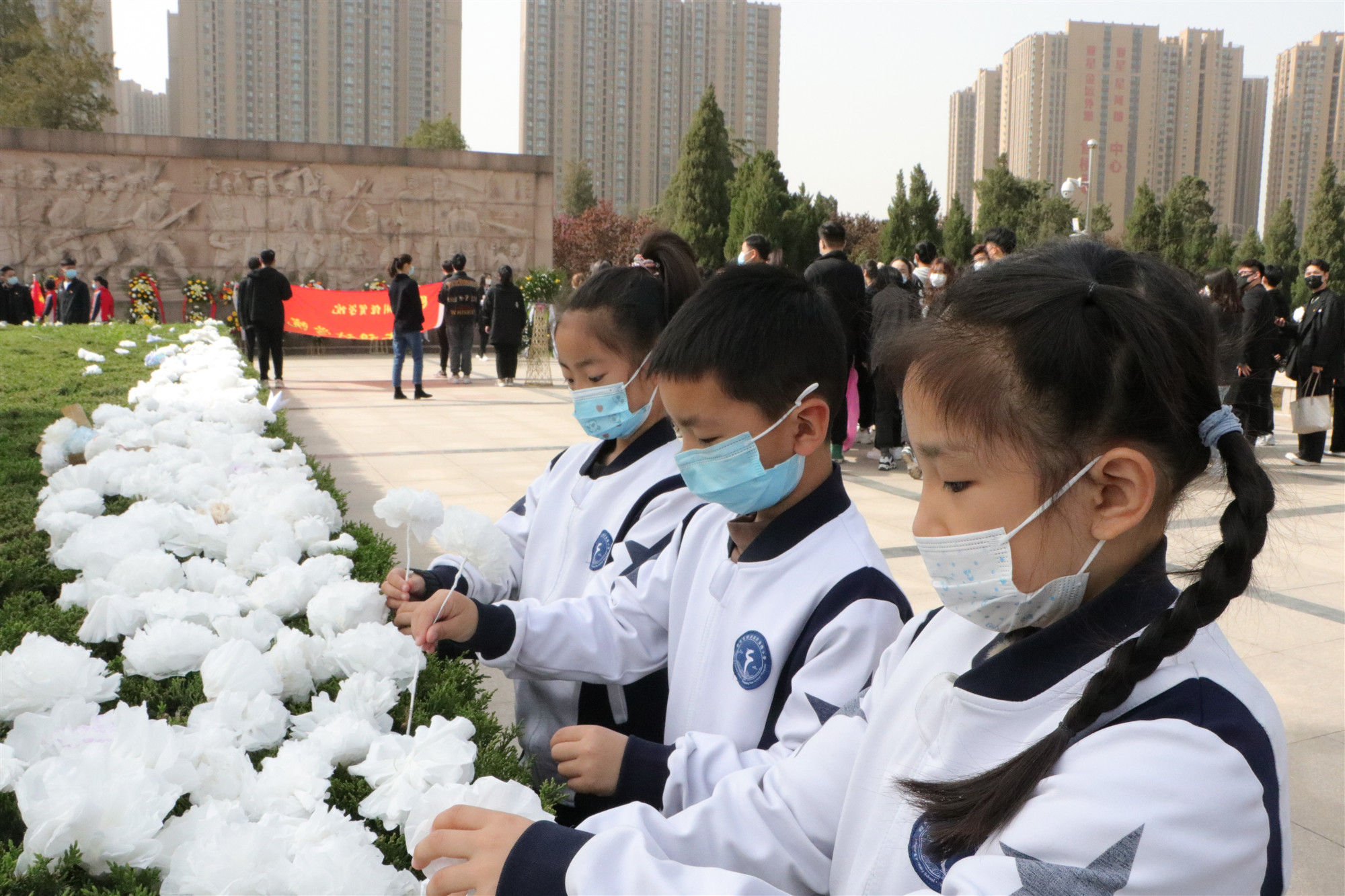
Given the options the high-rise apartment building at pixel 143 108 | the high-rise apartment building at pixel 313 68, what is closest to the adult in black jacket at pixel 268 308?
the high-rise apartment building at pixel 313 68

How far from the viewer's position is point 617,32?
78000 mm

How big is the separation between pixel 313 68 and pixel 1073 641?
8338cm

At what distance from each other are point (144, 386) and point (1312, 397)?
7846 mm

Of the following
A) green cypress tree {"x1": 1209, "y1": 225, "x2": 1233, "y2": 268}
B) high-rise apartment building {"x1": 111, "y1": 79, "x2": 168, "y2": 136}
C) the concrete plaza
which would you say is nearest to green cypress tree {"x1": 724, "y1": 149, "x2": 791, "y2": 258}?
green cypress tree {"x1": 1209, "y1": 225, "x2": 1233, "y2": 268}

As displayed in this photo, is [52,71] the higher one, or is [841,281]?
[52,71]

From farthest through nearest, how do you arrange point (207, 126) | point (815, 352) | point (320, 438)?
point (207, 126) < point (320, 438) < point (815, 352)

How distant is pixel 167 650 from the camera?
1.59 meters

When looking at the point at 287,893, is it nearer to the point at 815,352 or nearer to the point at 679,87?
the point at 815,352

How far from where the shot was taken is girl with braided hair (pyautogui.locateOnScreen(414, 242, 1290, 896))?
80cm

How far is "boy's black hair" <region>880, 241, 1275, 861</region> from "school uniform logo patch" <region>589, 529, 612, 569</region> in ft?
3.59

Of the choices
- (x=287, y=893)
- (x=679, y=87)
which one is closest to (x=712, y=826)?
(x=287, y=893)

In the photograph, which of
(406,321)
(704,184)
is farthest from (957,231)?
(406,321)

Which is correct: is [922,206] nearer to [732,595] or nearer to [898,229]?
[898,229]

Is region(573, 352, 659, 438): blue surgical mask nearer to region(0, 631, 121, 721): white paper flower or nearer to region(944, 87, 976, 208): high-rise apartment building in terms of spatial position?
region(0, 631, 121, 721): white paper flower
